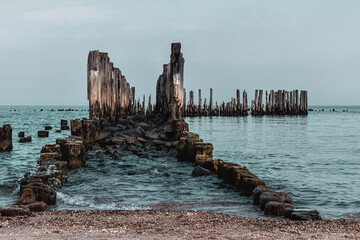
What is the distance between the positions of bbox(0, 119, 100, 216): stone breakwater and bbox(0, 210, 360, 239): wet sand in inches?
12.8

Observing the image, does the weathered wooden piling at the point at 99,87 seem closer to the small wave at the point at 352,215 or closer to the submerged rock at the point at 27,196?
the submerged rock at the point at 27,196

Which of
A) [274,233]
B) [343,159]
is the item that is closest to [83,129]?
[343,159]

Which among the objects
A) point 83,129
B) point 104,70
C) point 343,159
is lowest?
point 343,159

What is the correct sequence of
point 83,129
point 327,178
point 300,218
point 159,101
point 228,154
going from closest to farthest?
point 300,218 < point 327,178 < point 83,129 < point 228,154 < point 159,101

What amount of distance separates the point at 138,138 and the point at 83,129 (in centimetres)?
236

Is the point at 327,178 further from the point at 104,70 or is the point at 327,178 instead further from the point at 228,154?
the point at 104,70

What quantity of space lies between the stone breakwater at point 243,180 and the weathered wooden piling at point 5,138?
22.9ft

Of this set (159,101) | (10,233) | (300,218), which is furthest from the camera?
(159,101)

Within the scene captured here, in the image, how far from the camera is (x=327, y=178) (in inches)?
422

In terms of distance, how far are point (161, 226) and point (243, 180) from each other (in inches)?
113

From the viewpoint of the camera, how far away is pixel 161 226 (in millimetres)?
5516

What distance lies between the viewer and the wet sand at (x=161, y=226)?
500 centimetres

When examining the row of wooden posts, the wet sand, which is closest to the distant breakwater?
the wet sand

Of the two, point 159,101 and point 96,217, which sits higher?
point 159,101
